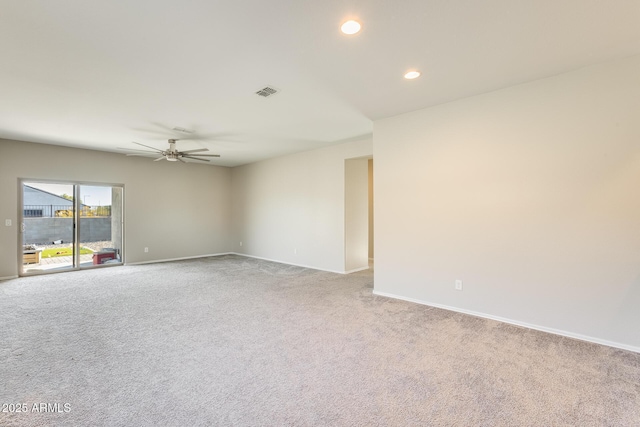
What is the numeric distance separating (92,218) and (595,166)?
9.00m

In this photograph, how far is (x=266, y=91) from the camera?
132 inches

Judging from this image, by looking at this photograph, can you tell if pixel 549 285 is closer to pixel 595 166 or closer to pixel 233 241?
pixel 595 166

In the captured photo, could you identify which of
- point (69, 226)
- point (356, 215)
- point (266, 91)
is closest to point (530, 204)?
point (266, 91)

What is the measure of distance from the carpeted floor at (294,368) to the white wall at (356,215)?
214cm

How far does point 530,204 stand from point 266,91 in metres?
3.32

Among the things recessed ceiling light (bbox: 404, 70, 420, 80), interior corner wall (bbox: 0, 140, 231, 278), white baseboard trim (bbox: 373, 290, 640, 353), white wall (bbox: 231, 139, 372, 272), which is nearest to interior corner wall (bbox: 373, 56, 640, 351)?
white baseboard trim (bbox: 373, 290, 640, 353)

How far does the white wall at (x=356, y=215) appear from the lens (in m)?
6.02

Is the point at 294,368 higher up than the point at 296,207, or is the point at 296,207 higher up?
the point at 296,207

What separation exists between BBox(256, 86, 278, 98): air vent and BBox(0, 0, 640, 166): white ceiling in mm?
97

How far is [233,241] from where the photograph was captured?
895cm

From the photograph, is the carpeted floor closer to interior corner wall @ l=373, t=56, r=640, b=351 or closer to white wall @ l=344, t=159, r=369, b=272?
interior corner wall @ l=373, t=56, r=640, b=351

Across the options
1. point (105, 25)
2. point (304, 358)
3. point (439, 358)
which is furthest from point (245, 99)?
point (439, 358)

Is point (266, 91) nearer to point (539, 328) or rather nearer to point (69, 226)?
point (539, 328)

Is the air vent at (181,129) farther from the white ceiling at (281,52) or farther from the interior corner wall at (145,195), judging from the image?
the interior corner wall at (145,195)
